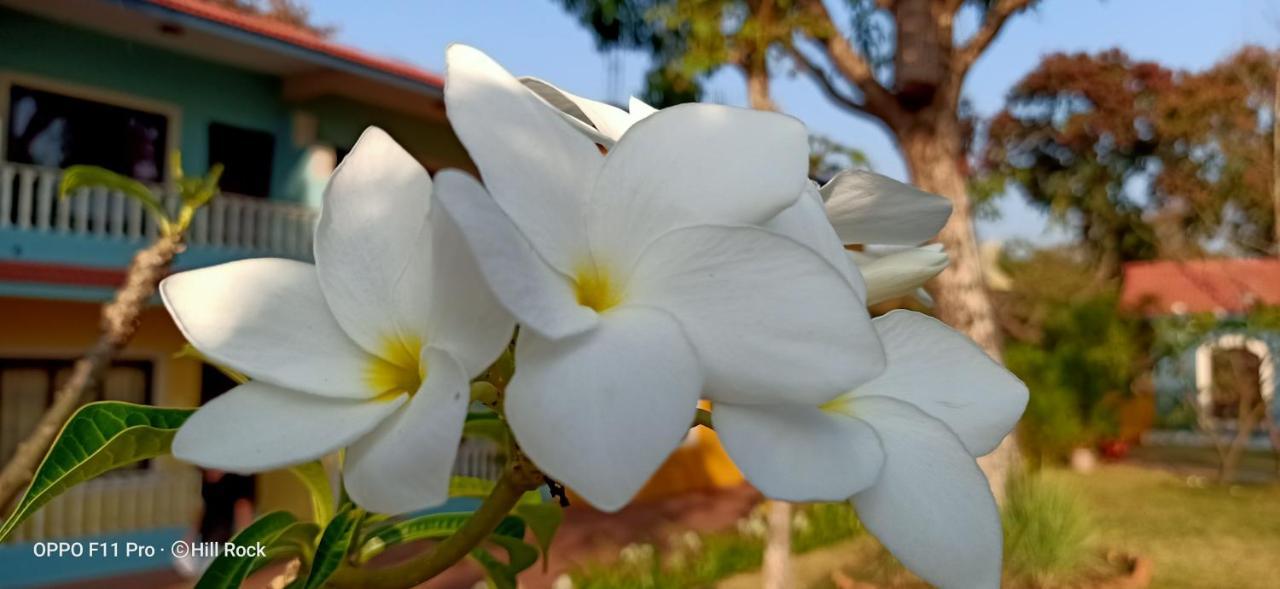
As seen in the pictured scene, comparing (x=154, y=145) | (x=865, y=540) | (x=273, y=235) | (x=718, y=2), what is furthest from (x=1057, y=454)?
(x=154, y=145)

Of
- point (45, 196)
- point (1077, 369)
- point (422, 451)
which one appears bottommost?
point (1077, 369)

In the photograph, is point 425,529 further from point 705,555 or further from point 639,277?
point 705,555

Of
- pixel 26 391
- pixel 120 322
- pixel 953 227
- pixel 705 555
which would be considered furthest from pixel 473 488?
pixel 26 391

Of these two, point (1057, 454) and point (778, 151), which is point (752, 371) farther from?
point (1057, 454)

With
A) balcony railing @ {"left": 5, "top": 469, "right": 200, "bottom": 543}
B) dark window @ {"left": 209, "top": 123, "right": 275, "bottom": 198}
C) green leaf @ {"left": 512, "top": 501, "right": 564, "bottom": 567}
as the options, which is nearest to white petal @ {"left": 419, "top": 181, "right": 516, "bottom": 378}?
green leaf @ {"left": 512, "top": 501, "right": 564, "bottom": 567}

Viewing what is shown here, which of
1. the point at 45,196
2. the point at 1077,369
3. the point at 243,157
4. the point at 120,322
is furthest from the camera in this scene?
the point at 1077,369

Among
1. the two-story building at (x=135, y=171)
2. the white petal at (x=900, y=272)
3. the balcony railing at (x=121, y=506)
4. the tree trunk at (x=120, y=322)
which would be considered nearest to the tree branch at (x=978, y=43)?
the two-story building at (x=135, y=171)
